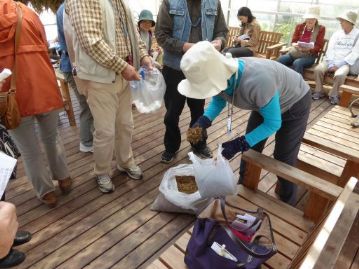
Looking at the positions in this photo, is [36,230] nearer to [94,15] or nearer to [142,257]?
[142,257]

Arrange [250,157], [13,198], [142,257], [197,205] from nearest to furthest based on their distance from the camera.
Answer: [250,157], [142,257], [197,205], [13,198]

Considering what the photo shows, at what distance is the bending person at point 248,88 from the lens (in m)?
1.18

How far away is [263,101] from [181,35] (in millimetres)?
1011

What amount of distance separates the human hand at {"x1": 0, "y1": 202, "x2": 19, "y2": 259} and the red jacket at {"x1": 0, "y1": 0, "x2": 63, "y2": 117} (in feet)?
2.52

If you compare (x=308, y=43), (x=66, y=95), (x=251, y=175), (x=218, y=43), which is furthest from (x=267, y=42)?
(x=251, y=175)

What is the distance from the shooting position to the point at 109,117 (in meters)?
1.81

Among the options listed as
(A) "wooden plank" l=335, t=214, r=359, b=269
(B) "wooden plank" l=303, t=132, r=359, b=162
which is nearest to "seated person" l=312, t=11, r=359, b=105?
(B) "wooden plank" l=303, t=132, r=359, b=162

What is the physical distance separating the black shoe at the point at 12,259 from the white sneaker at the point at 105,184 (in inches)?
24.5

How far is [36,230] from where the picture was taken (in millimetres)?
1738

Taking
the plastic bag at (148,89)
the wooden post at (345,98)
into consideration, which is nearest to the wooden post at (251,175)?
the plastic bag at (148,89)

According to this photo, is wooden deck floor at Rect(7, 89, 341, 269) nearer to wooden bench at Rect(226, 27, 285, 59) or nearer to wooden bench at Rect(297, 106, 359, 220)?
wooden bench at Rect(297, 106, 359, 220)

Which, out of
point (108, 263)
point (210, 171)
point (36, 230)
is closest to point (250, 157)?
point (210, 171)

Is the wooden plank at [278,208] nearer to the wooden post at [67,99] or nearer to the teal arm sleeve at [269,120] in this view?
the teal arm sleeve at [269,120]

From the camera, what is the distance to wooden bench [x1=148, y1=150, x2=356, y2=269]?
46.6 inches
